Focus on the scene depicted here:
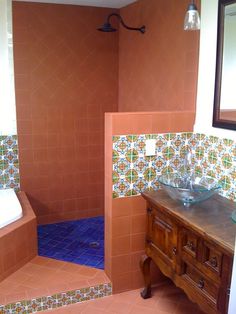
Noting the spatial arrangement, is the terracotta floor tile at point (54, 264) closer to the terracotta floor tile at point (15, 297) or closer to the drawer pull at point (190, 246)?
the terracotta floor tile at point (15, 297)

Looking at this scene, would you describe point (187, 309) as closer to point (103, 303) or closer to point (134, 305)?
point (134, 305)

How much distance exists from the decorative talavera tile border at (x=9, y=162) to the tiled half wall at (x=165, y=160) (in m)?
1.46

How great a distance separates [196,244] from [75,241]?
1.72 m

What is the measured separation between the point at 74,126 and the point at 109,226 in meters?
1.53

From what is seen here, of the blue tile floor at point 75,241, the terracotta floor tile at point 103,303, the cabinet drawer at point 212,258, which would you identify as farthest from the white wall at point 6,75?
the cabinet drawer at point 212,258

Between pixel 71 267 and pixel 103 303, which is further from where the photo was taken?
pixel 71 267

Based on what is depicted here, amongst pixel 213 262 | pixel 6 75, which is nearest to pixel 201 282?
pixel 213 262

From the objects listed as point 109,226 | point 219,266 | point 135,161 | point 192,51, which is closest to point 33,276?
point 109,226

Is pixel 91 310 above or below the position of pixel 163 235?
below

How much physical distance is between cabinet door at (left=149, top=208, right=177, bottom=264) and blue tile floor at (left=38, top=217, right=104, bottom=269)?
0.70 meters

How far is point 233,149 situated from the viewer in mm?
2154

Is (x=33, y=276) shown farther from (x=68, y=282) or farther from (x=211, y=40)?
(x=211, y=40)

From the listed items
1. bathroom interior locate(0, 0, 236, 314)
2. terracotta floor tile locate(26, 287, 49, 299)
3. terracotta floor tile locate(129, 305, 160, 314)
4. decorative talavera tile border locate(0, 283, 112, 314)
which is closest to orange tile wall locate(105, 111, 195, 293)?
bathroom interior locate(0, 0, 236, 314)

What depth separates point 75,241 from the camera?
3285mm
